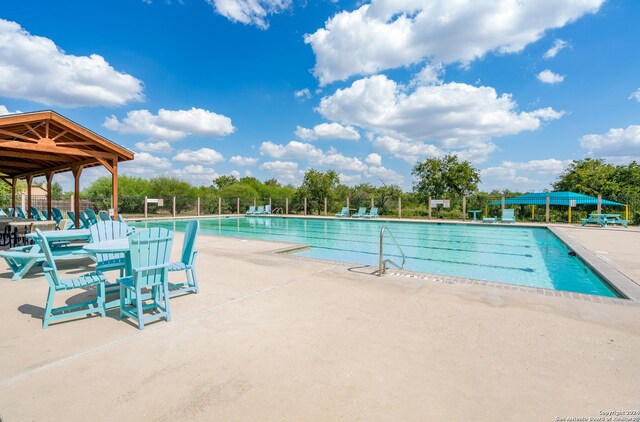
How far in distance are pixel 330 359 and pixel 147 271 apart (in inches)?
75.8

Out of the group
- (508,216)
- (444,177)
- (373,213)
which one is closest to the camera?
(508,216)

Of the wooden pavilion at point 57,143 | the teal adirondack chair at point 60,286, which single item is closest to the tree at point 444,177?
the wooden pavilion at point 57,143

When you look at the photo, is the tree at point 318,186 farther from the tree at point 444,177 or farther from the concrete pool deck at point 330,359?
the concrete pool deck at point 330,359

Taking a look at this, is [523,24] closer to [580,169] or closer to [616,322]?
[616,322]

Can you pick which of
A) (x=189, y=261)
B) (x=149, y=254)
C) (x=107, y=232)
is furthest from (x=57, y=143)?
(x=149, y=254)

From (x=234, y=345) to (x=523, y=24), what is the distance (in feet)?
37.3

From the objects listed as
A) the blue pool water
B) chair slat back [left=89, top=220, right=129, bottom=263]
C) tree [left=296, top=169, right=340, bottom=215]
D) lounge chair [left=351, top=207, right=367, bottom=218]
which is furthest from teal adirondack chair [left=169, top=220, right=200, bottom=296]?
tree [left=296, top=169, right=340, bottom=215]

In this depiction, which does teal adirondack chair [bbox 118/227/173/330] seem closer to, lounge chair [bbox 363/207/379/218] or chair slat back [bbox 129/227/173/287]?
chair slat back [bbox 129/227/173/287]

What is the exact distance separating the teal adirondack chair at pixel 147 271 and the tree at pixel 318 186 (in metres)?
20.7

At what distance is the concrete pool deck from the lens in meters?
1.67

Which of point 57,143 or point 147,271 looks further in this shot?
point 57,143

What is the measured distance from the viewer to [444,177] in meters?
20.1

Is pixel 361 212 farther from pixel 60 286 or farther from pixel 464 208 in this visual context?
pixel 60 286

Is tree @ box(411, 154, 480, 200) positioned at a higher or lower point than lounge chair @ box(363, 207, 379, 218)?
higher
